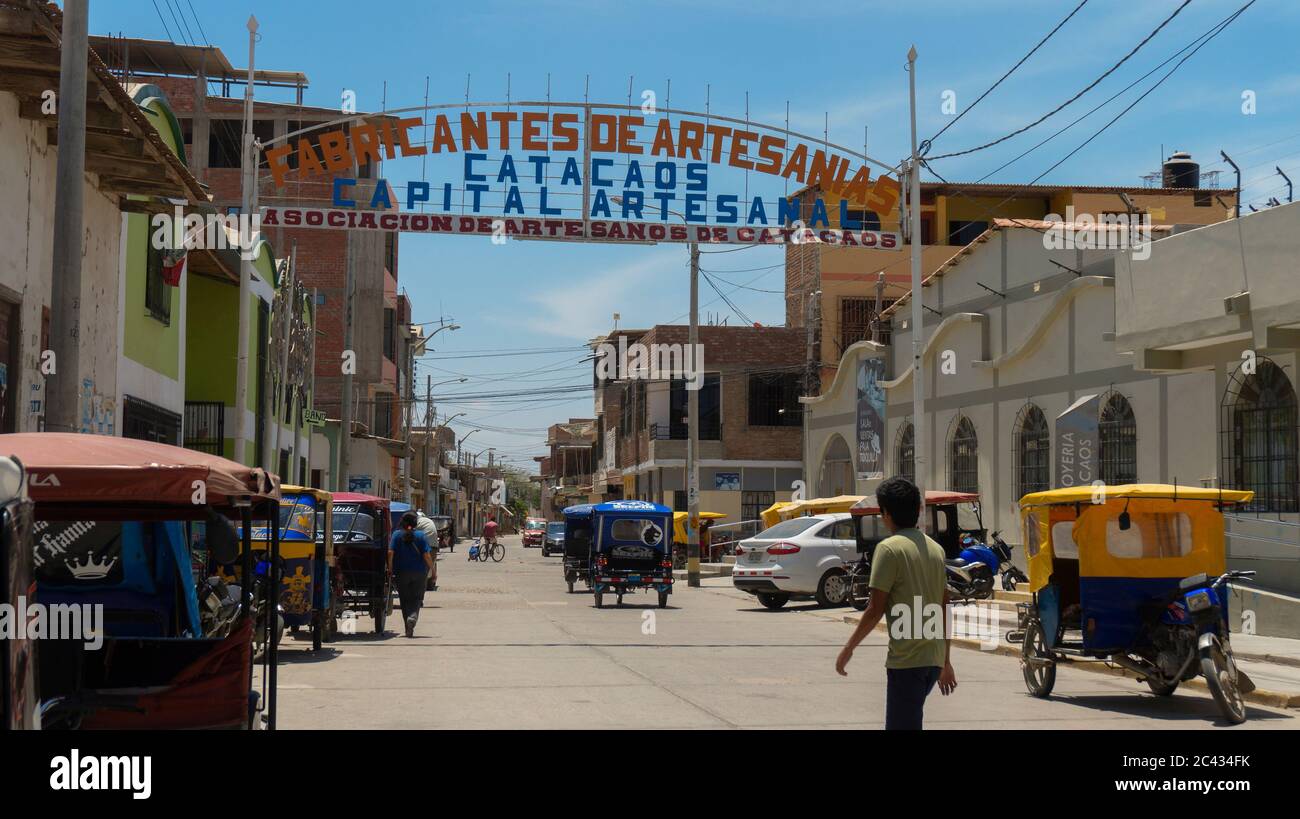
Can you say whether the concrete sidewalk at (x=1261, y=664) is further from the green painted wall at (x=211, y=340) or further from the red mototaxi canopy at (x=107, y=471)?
the green painted wall at (x=211, y=340)

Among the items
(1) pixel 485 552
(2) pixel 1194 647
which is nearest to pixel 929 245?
(1) pixel 485 552

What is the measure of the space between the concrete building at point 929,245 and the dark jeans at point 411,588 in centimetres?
3117

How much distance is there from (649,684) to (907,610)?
7240mm

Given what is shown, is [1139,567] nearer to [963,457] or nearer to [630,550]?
[630,550]

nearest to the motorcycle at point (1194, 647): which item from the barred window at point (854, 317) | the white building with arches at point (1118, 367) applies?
the white building with arches at point (1118, 367)

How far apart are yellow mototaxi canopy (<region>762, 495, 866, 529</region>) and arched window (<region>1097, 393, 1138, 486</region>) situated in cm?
564

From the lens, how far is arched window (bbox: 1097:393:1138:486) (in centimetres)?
2688

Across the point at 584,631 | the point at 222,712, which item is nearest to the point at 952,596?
the point at 584,631

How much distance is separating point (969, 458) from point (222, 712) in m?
27.5

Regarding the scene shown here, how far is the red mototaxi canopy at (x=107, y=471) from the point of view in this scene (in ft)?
23.8

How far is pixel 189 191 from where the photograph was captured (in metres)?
18.4

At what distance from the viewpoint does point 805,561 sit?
2767 centimetres

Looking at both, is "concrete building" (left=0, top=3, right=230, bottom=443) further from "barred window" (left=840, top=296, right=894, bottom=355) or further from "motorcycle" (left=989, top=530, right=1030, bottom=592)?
"barred window" (left=840, top=296, right=894, bottom=355)
